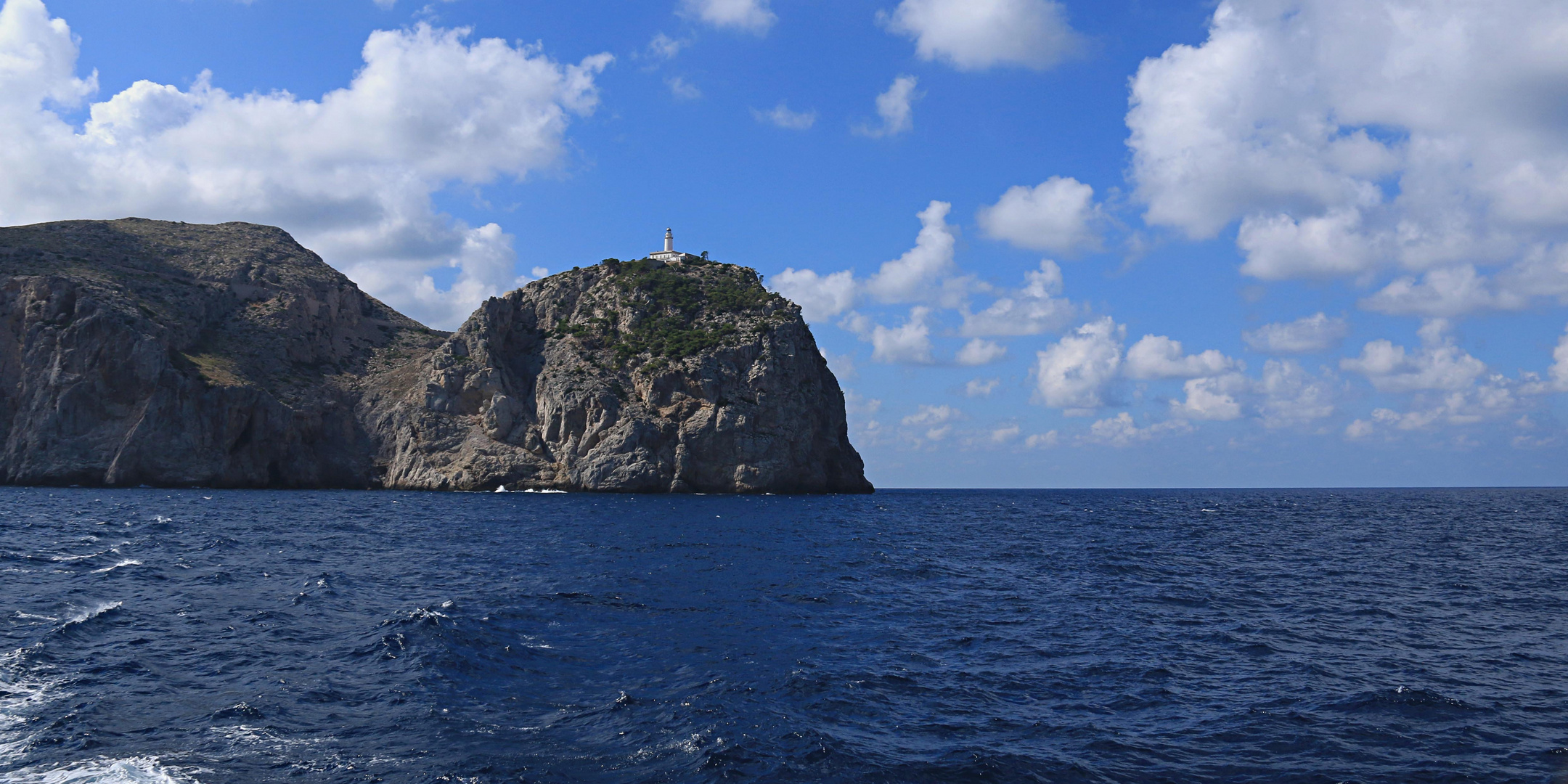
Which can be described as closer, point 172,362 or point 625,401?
point 172,362

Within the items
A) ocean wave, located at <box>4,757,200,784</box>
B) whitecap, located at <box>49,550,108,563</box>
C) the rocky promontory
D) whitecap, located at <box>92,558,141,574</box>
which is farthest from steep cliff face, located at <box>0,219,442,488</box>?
ocean wave, located at <box>4,757,200,784</box>

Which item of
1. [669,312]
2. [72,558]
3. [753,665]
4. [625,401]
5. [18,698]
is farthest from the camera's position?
[669,312]

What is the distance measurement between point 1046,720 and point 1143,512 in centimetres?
9134

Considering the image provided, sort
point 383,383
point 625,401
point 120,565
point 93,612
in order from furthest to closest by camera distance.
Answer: point 383,383 < point 625,401 < point 120,565 < point 93,612

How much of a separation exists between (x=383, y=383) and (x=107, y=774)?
125 meters

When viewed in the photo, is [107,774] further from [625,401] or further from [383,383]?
[383,383]

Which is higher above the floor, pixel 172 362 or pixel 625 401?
pixel 172 362

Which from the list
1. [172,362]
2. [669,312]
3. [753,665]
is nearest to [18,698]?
[753,665]

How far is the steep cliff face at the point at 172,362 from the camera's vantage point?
100 meters

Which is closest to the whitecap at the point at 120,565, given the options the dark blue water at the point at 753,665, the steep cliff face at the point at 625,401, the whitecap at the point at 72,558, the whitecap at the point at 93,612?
the dark blue water at the point at 753,665

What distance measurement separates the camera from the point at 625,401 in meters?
112

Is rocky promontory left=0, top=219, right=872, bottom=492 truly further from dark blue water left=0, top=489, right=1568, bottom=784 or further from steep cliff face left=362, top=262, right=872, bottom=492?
dark blue water left=0, top=489, right=1568, bottom=784

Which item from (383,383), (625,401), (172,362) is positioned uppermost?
(172,362)

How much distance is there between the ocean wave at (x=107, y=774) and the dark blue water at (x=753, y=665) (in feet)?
0.21
